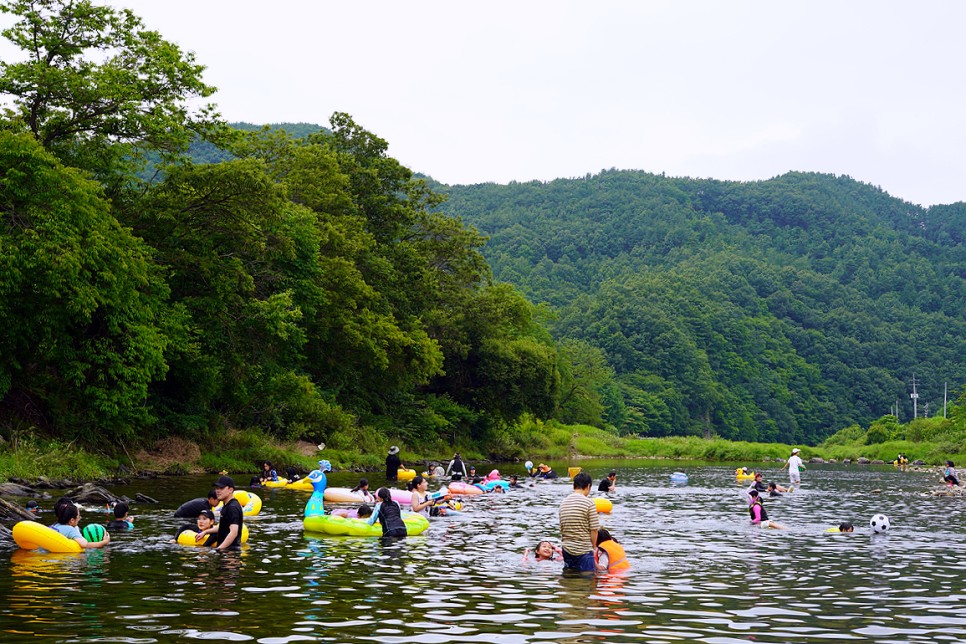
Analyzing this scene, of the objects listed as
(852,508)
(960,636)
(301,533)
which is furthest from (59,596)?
(852,508)

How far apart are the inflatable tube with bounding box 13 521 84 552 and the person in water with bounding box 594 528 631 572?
9.00m

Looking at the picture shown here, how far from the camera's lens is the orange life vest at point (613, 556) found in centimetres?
1636

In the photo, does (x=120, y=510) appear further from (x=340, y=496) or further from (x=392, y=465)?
(x=392, y=465)

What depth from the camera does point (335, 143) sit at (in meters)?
63.7

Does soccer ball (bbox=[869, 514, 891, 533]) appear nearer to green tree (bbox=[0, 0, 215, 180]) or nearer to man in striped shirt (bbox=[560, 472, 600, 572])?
man in striped shirt (bbox=[560, 472, 600, 572])

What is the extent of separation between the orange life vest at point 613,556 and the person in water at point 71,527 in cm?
891

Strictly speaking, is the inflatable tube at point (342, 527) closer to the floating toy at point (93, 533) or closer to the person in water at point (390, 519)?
the person in water at point (390, 519)

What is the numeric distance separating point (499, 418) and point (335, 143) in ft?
71.7

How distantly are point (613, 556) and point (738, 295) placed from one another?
15249 cm

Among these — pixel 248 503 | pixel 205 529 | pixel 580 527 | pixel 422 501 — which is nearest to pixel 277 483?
pixel 248 503

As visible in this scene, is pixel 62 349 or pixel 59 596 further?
pixel 62 349

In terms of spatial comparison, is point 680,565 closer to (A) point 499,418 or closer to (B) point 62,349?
(B) point 62,349

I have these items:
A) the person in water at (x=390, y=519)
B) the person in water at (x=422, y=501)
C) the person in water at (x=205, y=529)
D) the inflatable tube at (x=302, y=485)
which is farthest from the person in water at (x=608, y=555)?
the inflatable tube at (x=302, y=485)

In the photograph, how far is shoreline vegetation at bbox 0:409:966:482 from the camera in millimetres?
31828
